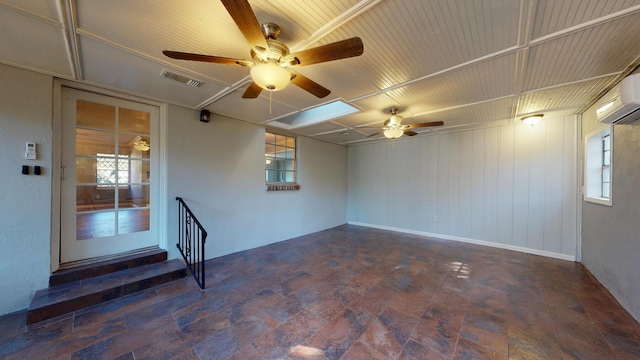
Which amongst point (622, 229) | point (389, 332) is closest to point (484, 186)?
point (622, 229)

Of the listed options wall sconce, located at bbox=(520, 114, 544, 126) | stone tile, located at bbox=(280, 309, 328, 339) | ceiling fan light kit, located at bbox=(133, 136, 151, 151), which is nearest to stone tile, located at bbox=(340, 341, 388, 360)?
stone tile, located at bbox=(280, 309, 328, 339)

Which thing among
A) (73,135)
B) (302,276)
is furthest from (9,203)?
(302,276)

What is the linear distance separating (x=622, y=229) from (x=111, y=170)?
20.1 feet

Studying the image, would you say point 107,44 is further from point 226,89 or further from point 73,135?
point 73,135

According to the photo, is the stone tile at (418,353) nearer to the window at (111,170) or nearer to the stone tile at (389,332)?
the stone tile at (389,332)

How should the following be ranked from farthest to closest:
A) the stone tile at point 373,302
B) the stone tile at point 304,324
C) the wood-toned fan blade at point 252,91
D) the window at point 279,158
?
1. the window at point 279,158
2. the stone tile at point 373,302
3. the wood-toned fan blade at point 252,91
4. the stone tile at point 304,324

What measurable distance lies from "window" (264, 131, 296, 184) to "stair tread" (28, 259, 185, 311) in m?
2.33

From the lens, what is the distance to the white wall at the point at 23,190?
2.18m

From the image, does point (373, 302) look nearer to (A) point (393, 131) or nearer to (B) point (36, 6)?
(A) point (393, 131)

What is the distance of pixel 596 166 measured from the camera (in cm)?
328

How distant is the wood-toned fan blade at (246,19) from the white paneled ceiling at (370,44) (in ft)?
0.80

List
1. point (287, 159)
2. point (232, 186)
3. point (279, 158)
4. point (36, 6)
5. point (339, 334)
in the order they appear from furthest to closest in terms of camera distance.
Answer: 1. point (287, 159)
2. point (279, 158)
3. point (232, 186)
4. point (339, 334)
5. point (36, 6)

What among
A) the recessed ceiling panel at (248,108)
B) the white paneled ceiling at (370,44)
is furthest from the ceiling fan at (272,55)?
the recessed ceiling panel at (248,108)

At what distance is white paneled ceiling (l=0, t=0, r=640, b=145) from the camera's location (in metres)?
1.48
